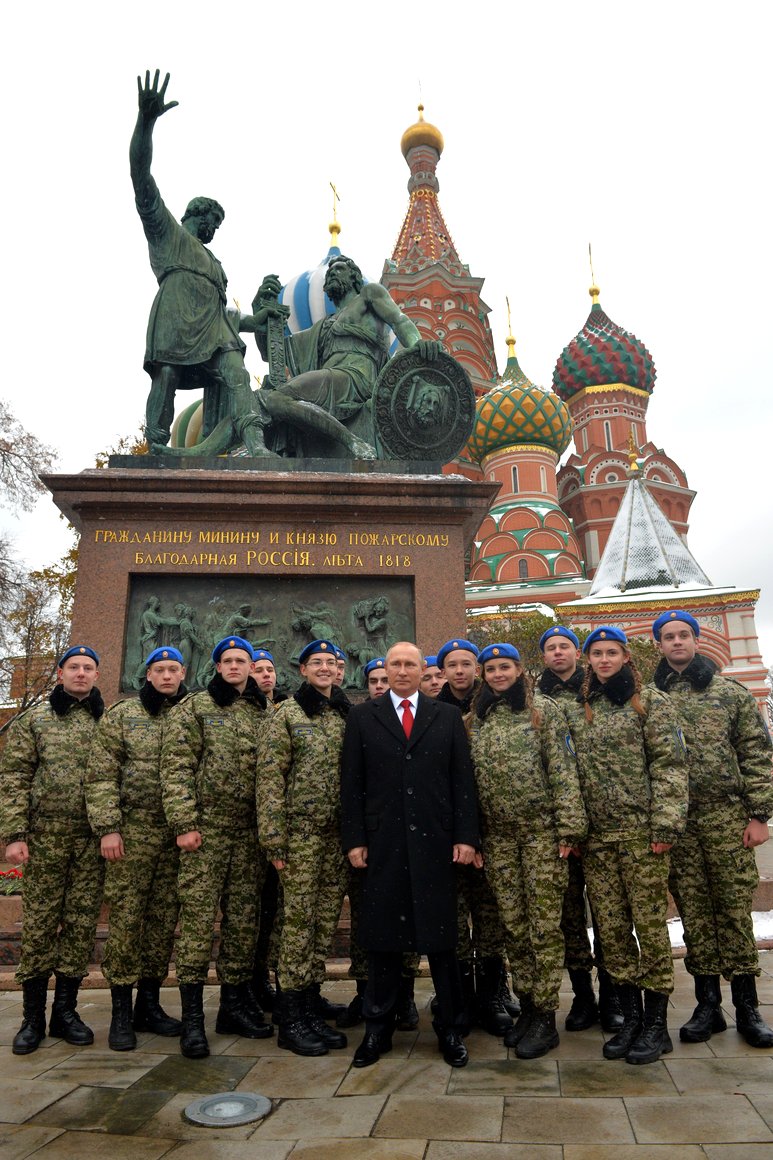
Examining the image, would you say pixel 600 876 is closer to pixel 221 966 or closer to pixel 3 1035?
pixel 221 966

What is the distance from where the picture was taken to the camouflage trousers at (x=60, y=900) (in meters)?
3.81

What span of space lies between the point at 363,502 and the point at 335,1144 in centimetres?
486

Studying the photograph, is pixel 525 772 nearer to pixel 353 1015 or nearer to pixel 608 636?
pixel 608 636

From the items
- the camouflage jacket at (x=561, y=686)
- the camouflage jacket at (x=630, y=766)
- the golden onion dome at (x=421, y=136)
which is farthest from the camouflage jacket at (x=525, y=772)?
the golden onion dome at (x=421, y=136)

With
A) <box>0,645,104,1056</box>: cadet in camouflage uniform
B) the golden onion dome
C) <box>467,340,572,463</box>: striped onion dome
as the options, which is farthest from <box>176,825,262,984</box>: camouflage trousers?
the golden onion dome

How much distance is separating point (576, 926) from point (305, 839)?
1.36 metres

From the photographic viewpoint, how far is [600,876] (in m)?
3.62

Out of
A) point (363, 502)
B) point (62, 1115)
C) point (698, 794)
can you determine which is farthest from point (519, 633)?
point (62, 1115)

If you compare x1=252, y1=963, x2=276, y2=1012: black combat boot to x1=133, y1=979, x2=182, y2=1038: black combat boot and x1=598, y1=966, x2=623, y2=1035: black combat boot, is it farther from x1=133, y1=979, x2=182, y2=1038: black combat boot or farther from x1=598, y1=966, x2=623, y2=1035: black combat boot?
x1=598, y1=966, x2=623, y2=1035: black combat boot

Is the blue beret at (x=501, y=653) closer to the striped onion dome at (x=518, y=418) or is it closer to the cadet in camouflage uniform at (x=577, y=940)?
the cadet in camouflage uniform at (x=577, y=940)

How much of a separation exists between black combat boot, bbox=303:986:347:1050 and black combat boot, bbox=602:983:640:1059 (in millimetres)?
1114

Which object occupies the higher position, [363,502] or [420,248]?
[420,248]

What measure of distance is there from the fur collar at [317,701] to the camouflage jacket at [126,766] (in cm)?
71

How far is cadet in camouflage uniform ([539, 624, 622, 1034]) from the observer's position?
3723 mm
